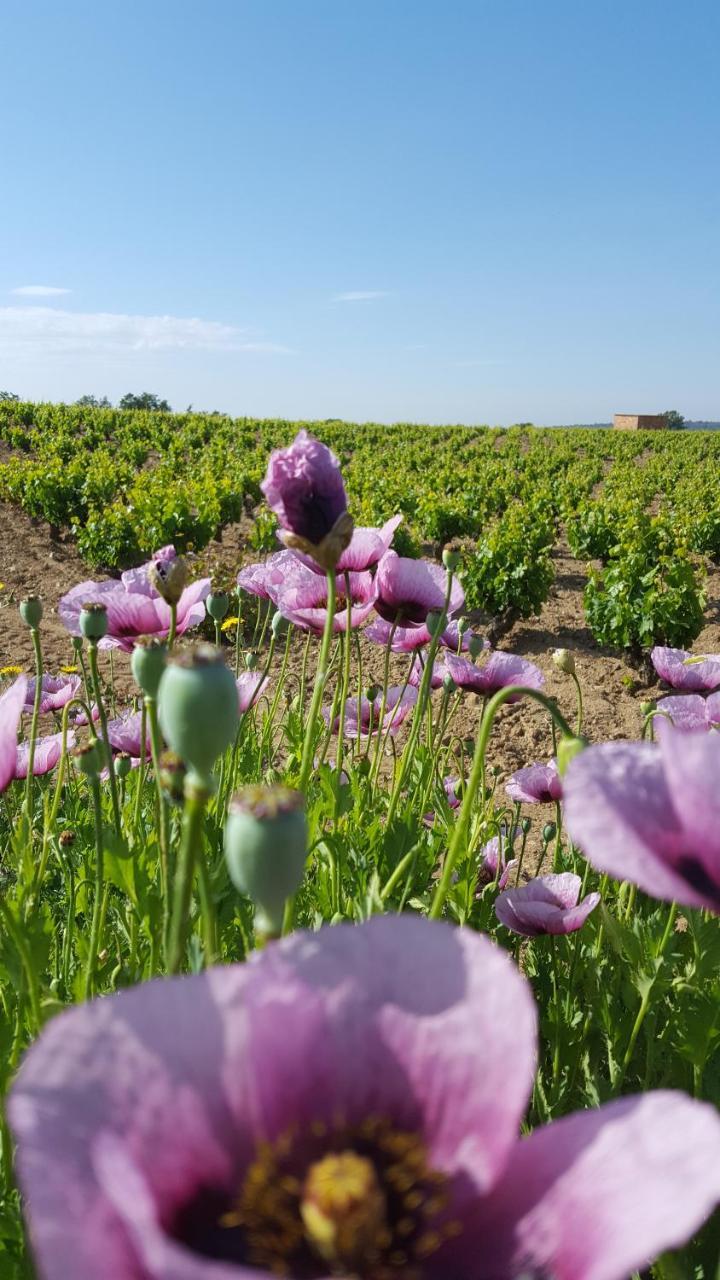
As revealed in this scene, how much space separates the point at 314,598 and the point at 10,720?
87cm

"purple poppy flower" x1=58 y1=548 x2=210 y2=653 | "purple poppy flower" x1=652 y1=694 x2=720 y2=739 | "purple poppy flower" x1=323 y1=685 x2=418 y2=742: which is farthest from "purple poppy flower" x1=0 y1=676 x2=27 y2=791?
"purple poppy flower" x1=323 y1=685 x2=418 y2=742

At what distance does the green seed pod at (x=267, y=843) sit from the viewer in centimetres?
56

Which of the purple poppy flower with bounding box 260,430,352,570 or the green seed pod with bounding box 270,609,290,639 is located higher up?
the purple poppy flower with bounding box 260,430,352,570

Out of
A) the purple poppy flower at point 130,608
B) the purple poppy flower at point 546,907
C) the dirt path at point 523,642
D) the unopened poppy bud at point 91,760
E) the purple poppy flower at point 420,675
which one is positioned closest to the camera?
the unopened poppy bud at point 91,760

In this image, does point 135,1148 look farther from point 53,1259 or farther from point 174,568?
point 174,568

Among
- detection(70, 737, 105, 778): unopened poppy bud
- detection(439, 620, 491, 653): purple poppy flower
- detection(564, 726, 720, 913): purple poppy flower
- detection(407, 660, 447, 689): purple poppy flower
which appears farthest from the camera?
detection(407, 660, 447, 689): purple poppy flower

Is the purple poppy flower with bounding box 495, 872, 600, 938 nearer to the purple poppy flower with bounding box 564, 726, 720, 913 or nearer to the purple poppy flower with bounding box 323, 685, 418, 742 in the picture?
the purple poppy flower with bounding box 323, 685, 418, 742

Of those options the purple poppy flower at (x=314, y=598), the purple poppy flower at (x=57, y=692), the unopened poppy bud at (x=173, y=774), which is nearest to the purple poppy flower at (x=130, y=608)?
the purple poppy flower at (x=314, y=598)

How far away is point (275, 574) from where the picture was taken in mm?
1786

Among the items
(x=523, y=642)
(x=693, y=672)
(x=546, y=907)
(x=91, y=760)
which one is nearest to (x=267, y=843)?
(x=91, y=760)

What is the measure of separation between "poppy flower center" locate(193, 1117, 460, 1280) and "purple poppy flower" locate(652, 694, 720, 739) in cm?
116

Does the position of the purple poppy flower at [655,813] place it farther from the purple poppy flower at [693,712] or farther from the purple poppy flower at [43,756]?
the purple poppy flower at [43,756]

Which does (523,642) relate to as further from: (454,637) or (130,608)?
(130,608)

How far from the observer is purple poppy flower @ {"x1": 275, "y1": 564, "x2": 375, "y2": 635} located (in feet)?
5.30
